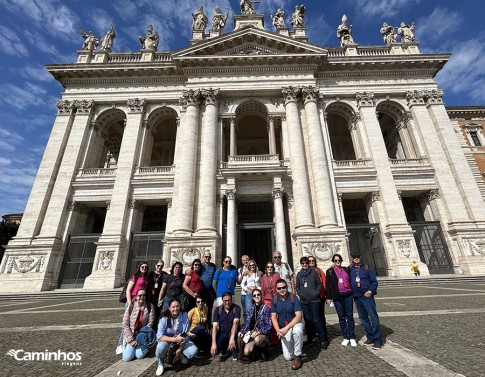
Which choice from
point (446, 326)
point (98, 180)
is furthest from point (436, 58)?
point (98, 180)

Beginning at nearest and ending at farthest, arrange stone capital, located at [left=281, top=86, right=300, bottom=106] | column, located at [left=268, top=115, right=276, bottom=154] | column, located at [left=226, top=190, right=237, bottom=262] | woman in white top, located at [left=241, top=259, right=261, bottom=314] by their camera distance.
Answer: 1. woman in white top, located at [left=241, top=259, right=261, bottom=314]
2. column, located at [left=226, top=190, right=237, bottom=262]
3. column, located at [left=268, top=115, right=276, bottom=154]
4. stone capital, located at [left=281, top=86, right=300, bottom=106]

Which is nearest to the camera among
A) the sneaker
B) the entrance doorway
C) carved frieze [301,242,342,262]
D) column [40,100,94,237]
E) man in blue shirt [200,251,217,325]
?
the sneaker

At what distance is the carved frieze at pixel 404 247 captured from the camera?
1511 centimetres

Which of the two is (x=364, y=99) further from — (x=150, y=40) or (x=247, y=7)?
(x=150, y=40)

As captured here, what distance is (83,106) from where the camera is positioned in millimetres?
19672

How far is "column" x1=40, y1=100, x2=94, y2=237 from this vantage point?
53.1 feet

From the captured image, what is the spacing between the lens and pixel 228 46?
66.7 feet

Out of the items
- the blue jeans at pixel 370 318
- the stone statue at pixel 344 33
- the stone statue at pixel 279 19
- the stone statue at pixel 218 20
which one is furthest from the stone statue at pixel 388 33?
the blue jeans at pixel 370 318

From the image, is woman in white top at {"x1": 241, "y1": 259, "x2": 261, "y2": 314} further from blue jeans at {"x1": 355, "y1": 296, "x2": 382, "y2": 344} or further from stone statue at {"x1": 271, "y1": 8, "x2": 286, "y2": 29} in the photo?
stone statue at {"x1": 271, "y1": 8, "x2": 286, "y2": 29}

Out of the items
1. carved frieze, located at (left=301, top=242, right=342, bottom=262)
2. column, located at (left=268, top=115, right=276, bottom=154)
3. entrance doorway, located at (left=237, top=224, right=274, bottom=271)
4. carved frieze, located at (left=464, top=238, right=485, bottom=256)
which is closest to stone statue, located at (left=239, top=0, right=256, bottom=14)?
column, located at (left=268, top=115, right=276, bottom=154)

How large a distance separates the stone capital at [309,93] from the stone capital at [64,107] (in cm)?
1840

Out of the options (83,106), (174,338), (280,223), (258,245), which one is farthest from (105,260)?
(174,338)

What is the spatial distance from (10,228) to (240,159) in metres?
31.5

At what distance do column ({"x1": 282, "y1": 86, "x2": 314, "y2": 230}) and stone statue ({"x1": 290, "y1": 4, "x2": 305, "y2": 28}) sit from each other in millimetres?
9066
